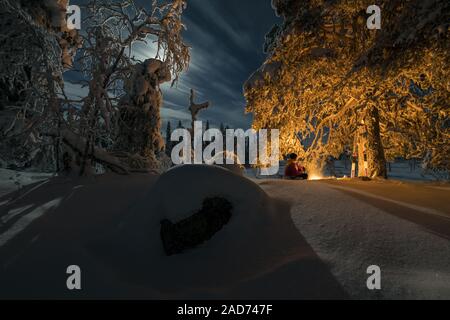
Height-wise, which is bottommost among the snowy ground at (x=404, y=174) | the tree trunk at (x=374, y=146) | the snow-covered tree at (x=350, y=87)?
the snowy ground at (x=404, y=174)

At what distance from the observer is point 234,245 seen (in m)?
3.27

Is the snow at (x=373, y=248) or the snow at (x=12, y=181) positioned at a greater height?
the snow at (x=12, y=181)

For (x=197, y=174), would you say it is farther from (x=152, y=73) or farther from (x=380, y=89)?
(x=152, y=73)

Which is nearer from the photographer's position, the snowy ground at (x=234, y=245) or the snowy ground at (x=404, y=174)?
the snowy ground at (x=234, y=245)

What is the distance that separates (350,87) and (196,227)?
6.83 m

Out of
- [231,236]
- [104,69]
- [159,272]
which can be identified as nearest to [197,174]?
[231,236]

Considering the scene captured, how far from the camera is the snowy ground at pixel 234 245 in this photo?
263cm

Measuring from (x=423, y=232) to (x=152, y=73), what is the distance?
1056cm

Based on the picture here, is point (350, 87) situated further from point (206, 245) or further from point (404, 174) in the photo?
point (404, 174)

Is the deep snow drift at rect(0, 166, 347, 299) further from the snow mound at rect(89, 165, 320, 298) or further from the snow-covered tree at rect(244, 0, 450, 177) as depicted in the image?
the snow-covered tree at rect(244, 0, 450, 177)

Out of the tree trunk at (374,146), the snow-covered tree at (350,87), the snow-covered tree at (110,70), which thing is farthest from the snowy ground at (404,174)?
the snow-covered tree at (110,70)

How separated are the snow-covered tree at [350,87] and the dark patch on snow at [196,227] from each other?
406 cm

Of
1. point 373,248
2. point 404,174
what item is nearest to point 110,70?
point 373,248

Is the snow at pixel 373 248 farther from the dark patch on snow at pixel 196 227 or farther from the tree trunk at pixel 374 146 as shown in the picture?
the tree trunk at pixel 374 146
